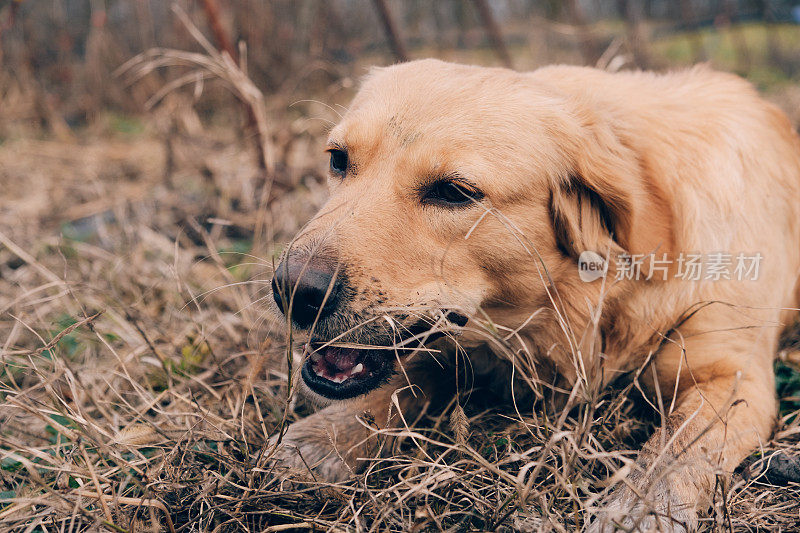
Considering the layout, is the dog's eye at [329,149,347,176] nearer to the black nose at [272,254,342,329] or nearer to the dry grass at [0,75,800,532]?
the dry grass at [0,75,800,532]

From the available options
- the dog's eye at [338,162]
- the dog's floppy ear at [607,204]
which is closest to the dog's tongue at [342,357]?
the dog's eye at [338,162]

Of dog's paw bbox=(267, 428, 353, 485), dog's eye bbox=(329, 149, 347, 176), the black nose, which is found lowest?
dog's paw bbox=(267, 428, 353, 485)

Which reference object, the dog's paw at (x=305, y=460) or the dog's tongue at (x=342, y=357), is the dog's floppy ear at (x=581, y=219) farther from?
the dog's paw at (x=305, y=460)

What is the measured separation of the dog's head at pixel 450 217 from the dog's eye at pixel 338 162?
77 millimetres

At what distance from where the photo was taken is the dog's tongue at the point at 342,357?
85.5 inches

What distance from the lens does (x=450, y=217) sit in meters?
2.17

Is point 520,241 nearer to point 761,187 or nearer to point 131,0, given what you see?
point 761,187

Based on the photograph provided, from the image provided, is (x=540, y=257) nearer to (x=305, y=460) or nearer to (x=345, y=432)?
(x=345, y=432)

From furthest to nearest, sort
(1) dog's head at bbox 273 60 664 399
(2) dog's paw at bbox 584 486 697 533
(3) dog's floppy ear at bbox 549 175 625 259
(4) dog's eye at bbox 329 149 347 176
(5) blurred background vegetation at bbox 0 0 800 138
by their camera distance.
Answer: (5) blurred background vegetation at bbox 0 0 800 138, (4) dog's eye at bbox 329 149 347 176, (3) dog's floppy ear at bbox 549 175 625 259, (1) dog's head at bbox 273 60 664 399, (2) dog's paw at bbox 584 486 697 533

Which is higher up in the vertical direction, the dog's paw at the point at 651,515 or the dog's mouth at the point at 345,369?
the dog's mouth at the point at 345,369

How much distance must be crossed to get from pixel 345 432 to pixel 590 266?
1.12 m

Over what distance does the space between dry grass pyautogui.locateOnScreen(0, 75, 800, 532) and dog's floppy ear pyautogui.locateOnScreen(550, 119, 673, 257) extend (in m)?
0.54

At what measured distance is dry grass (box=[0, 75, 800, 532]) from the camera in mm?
1817

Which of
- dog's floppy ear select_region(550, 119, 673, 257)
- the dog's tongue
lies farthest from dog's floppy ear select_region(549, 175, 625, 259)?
the dog's tongue
